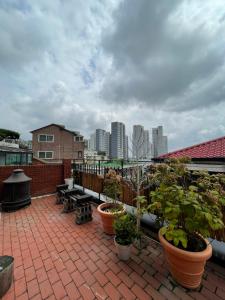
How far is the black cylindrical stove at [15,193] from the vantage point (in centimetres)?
389

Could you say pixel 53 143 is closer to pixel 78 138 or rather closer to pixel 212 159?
pixel 78 138

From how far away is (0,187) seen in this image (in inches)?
173

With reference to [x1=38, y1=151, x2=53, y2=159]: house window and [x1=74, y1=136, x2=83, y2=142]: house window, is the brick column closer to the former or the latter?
[x1=38, y1=151, x2=53, y2=159]: house window

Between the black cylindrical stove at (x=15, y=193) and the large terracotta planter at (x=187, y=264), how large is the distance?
4.18 metres

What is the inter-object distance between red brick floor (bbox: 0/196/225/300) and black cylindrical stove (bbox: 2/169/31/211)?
1078 millimetres

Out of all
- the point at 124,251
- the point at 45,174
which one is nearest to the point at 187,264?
the point at 124,251

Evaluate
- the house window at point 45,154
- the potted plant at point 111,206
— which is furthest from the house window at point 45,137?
the potted plant at point 111,206

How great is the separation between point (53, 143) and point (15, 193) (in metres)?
18.8

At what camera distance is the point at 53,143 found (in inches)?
842

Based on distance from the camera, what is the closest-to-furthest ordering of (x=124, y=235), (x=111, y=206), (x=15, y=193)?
(x=124, y=235), (x=111, y=206), (x=15, y=193)

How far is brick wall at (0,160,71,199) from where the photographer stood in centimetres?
498

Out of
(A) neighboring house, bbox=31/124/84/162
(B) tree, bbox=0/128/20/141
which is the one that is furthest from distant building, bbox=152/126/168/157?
(B) tree, bbox=0/128/20/141

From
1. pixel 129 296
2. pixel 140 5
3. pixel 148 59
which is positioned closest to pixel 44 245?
pixel 129 296

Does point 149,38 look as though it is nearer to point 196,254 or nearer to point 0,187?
point 196,254
